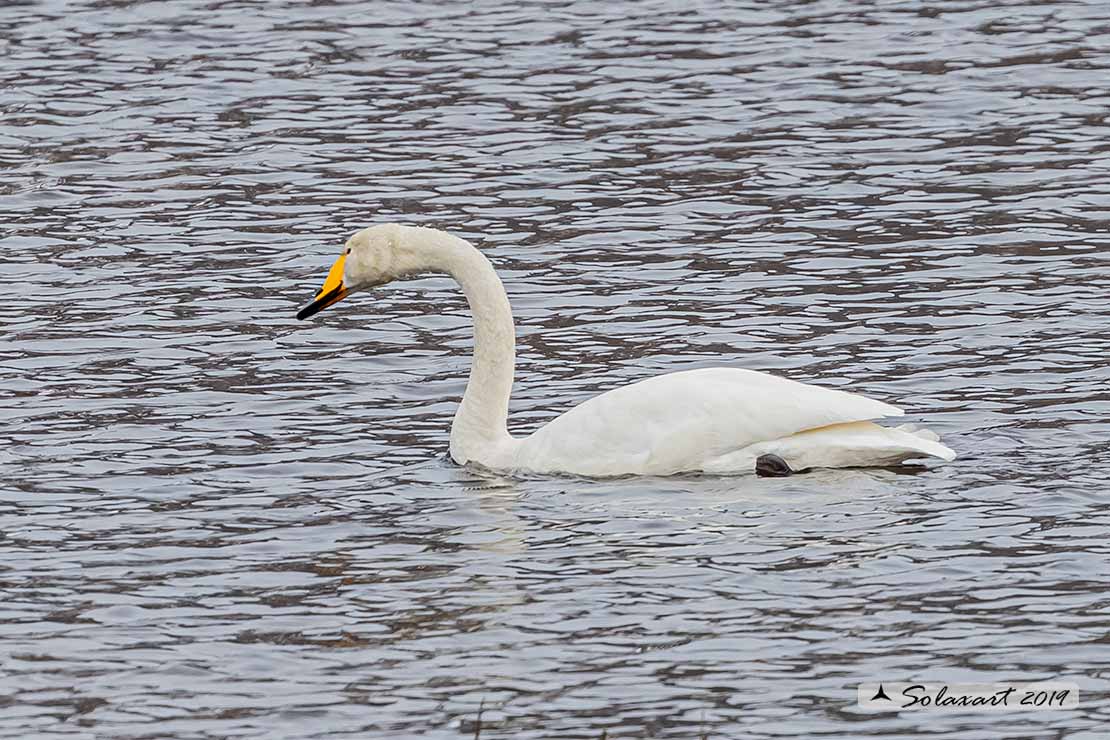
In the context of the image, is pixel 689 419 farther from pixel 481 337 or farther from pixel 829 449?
pixel 481 337

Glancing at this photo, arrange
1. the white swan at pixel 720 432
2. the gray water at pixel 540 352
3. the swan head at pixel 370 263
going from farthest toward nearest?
the swan head at pixel 370 263, the white swan at pixel 720 432, the gray water at pixel 540 352

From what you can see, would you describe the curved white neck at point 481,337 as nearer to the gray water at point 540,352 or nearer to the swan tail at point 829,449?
the gray water at point 540,352

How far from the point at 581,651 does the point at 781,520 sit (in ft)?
6.53

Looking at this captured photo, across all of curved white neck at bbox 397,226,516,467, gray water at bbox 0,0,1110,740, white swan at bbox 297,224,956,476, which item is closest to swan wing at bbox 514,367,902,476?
white swan at bbox 297,224,956,476

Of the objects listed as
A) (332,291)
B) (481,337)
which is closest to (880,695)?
(481,337)

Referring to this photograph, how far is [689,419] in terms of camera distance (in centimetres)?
1157

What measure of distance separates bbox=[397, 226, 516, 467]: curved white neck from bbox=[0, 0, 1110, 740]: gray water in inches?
17.0

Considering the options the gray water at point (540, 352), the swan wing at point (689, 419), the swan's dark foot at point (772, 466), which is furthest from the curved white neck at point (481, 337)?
the swan's dark foot at point (772, 466)

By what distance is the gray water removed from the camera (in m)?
8.91

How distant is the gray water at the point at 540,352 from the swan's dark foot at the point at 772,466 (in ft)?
0.62

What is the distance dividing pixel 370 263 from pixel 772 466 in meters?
2.43

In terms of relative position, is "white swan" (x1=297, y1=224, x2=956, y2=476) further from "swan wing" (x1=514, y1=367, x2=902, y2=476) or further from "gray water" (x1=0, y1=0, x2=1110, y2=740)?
"gray water" (x1=0, y1=0, x2=1110, y2=740)

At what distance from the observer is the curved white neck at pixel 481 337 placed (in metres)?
12.3

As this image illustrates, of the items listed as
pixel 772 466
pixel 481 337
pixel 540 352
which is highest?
pixel 481 337
